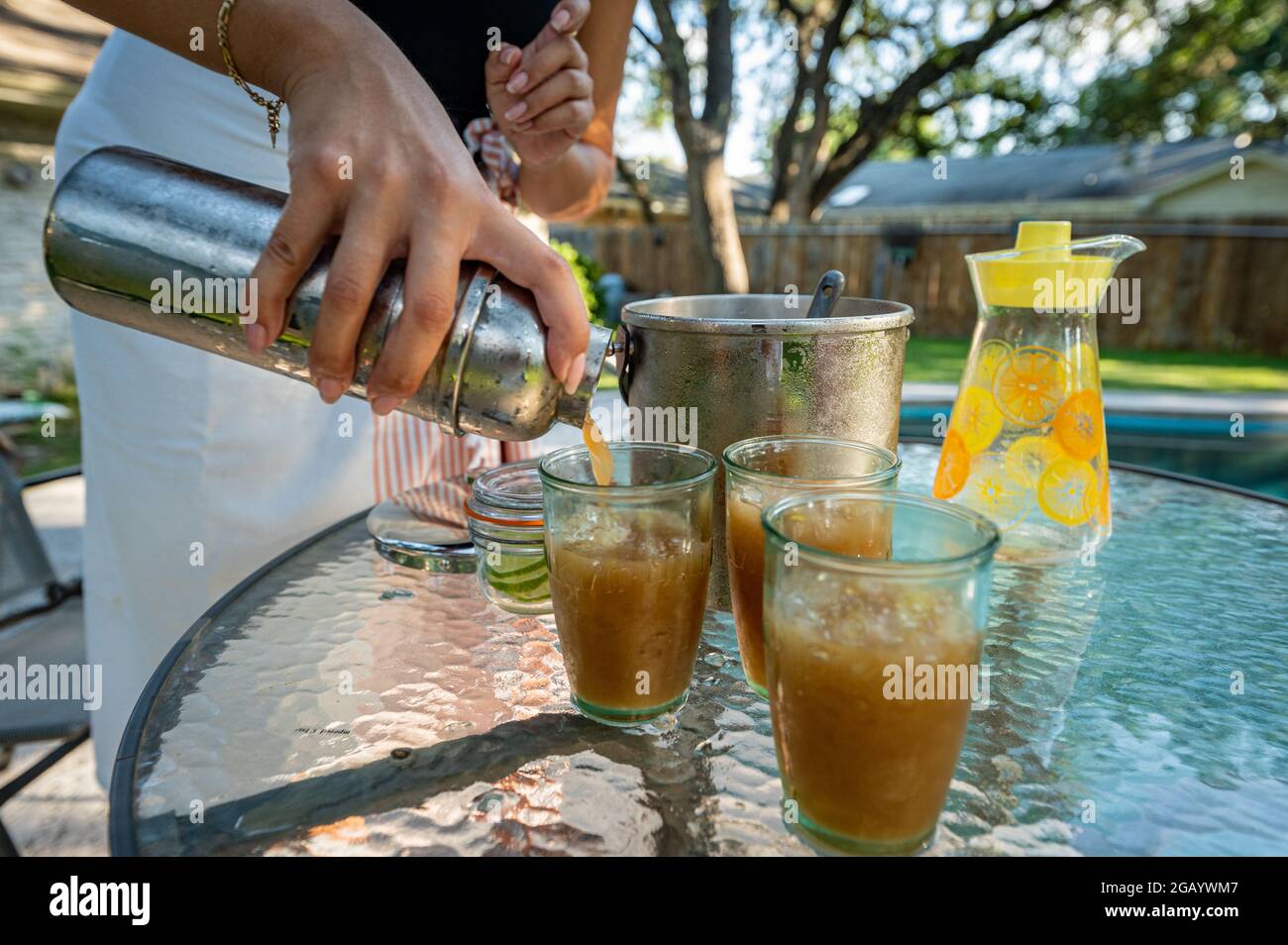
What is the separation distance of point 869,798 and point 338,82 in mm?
745

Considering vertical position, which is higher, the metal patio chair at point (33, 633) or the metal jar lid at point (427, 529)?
the metal jar lid at point (427, 529)

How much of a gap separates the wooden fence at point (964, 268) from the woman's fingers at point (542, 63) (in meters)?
7.29

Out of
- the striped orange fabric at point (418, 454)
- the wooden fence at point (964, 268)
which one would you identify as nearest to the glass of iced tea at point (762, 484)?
the striped orange fabric at point (418, 454)

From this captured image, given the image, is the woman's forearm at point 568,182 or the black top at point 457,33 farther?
the woman's forearm at point 568,182

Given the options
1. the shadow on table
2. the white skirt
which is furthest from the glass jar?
the white skirt

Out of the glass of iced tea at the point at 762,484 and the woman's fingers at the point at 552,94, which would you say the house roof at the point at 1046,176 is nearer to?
the woman's fingers at the point at 552,94

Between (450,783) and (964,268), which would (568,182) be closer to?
(450,783)

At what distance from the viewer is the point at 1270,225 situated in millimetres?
9656

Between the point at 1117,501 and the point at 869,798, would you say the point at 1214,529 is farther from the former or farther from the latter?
the point at 869,798

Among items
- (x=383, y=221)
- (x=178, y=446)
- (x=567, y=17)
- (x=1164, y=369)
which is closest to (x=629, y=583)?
(x=383, y=221)

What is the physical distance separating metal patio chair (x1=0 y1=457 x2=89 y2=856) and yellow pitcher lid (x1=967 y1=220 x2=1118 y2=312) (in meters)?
1.77

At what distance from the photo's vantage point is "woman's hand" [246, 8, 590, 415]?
719 mm

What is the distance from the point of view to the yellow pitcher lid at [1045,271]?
1023 millimetres
